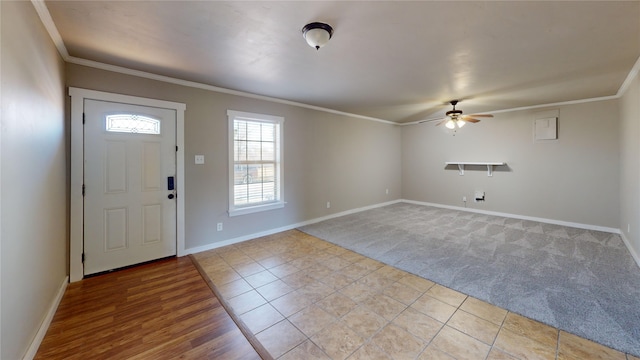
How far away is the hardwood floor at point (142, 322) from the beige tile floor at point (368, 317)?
0.64 feet

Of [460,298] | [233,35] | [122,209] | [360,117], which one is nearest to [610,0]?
[460,298]

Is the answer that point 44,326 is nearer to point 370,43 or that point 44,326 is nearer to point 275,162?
point 275,162

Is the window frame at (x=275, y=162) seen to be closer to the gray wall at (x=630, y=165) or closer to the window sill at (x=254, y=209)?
the window sill at (x=254, y=209)

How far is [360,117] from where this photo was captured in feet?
20.6

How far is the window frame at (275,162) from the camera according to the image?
13.1 feet

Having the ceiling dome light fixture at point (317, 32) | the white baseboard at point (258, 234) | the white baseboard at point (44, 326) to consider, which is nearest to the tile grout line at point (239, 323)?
the white baseboard at point (258, 234)

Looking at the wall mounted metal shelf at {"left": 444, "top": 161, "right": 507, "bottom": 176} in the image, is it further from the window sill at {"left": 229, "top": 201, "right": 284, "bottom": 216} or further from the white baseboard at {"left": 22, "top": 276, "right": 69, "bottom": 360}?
the white baseboard at {"left": 22, "top": 276, "right": 69, "bottom": 360}

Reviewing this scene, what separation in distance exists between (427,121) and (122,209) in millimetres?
6473

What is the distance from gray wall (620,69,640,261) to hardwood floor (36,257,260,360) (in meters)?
4.89

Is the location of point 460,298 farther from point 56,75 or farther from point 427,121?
point 427,121

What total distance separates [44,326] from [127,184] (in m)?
1.63

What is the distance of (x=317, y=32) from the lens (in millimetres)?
2084

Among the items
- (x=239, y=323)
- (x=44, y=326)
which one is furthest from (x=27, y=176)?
(x=239, y=323)

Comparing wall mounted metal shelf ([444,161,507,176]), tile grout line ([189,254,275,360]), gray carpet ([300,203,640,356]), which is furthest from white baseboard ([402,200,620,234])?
tile grout line ([189,254,275,360])
